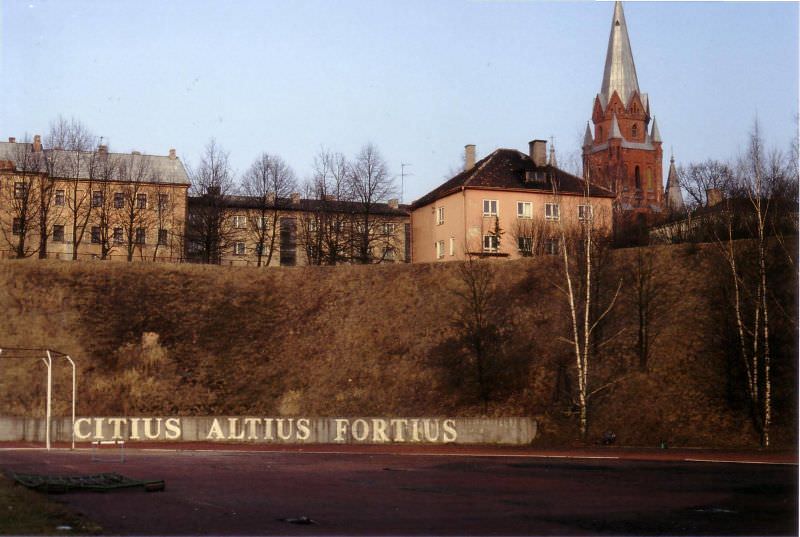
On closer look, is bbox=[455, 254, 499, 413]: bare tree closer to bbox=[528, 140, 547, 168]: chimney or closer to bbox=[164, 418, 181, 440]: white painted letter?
bbox=[164, 418, 181, 440]: white painted letter

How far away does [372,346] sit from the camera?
177 feet

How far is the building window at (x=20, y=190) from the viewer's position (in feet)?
230

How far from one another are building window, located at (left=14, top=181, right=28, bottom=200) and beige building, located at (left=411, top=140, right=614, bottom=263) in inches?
1341

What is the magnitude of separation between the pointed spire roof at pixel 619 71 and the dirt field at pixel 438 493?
381 feet

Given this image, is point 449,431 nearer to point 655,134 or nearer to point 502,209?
point 502,209

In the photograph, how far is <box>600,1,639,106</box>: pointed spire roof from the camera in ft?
469

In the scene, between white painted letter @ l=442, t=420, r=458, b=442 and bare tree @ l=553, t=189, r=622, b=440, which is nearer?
white painted letter @ l=442, t=420, r=458, b=442

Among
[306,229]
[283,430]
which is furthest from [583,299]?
[306,229]

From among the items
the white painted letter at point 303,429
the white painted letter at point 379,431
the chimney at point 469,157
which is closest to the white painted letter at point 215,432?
the white painted letter at point 303,429

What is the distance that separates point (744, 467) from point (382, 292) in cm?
3169

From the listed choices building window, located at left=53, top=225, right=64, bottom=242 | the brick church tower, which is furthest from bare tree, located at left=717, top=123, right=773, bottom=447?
the brick church tower

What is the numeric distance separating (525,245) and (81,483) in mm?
51325

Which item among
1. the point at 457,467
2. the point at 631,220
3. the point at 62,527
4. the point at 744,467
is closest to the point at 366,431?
the point at 457,467

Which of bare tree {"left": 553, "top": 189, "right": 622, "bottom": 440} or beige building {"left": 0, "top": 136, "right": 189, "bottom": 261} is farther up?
beige building {"left": 0, "top": 136, "right": 189, "bottom": 261}
